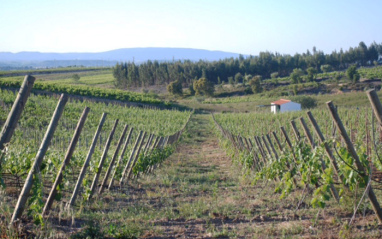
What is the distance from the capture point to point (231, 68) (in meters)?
96.9

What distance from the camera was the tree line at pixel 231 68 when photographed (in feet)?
306

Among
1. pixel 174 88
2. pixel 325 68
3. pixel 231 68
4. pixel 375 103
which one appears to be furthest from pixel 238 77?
pixel 375 103

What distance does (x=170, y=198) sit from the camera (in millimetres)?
7645

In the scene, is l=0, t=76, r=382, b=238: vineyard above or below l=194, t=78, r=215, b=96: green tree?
above

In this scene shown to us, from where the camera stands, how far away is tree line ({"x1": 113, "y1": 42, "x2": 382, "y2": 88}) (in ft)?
306

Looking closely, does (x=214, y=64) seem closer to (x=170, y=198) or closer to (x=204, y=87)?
(x=204, y=87)

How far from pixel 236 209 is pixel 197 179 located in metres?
3.91

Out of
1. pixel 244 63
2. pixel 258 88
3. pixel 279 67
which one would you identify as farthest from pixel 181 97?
→ pixel 279 67

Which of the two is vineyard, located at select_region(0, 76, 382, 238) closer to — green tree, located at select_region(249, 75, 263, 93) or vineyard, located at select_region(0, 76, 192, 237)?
vineyard, located at select_region(0, 76, 192, 237)

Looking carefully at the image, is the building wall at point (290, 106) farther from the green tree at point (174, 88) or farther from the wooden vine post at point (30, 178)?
the wooden vine post at point (30, 178)

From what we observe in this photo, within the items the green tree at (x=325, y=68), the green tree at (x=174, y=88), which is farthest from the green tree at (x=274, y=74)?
the green tree at (x=174, y=88)

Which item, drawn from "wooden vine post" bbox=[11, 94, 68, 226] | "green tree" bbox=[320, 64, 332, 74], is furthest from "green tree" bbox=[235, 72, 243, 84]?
"wooden vine post" bbox=[11, 94, 68, 226]

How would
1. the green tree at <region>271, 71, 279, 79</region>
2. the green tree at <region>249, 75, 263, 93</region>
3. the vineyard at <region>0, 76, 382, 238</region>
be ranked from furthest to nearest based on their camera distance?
the green tree at <region>271, 71, 279, 79</region> → the green tree at <region>249, 75, 263, 93</region> → the vineyard at <region>0, 76, 382, 238</region>

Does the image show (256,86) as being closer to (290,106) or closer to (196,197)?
(290,106)
